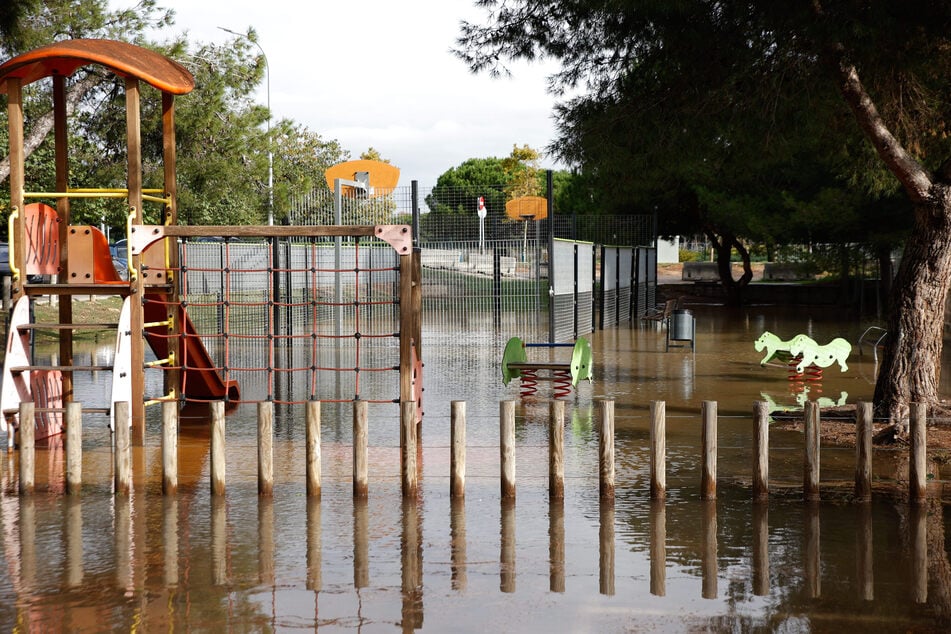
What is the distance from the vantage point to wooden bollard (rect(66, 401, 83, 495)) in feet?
26.2

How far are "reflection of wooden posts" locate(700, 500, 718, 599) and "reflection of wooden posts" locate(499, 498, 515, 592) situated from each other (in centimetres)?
112

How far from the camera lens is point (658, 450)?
779 cm

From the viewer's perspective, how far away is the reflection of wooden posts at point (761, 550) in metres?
6.03

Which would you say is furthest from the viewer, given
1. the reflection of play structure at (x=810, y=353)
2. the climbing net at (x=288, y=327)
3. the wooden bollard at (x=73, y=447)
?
the reflection of play structure at (x=810, y=353)

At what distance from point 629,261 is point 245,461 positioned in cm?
1927

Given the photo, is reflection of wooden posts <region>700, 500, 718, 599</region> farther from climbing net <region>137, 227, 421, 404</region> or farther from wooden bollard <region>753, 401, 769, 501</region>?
climbing net <region>137, 227, 421, 404</region>

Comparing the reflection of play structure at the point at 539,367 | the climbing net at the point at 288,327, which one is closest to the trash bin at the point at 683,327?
the climbing net at the point at 288,327

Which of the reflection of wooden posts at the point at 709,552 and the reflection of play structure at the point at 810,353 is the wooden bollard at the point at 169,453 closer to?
the reflection of wooden posts at the point at 709,552

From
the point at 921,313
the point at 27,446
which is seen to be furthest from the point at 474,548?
the point at 921,313

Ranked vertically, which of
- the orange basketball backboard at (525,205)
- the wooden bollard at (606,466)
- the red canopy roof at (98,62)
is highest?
the orange basketball backboard at (525,205)

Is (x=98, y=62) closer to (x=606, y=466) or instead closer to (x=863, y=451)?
(x=606, y=466)

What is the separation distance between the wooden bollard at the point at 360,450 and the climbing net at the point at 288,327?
1.56 meters

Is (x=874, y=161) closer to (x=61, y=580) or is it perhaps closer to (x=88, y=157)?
(x=61, y=580)

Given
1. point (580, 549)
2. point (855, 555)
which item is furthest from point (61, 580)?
point (855, 555)
